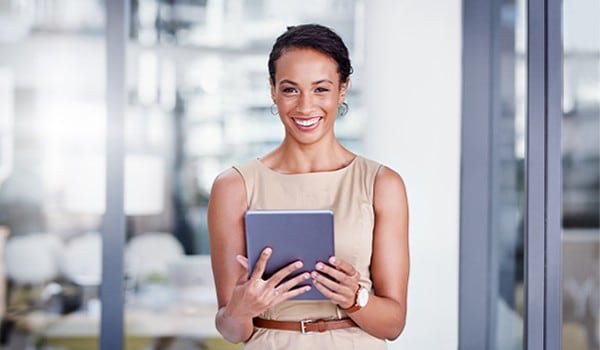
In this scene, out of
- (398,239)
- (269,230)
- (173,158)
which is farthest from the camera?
(173,158)

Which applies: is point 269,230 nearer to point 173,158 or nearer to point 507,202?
point 507,202

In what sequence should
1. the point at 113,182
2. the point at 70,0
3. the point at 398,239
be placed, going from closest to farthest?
1. the point at 398,239
2. the point at 113,182
3. the point at 70,0

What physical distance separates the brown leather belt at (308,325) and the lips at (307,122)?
1.25 feet

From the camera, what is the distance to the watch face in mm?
1480

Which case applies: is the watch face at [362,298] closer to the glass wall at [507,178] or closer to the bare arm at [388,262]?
the bare arm at [388,262]

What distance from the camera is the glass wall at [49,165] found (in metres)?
4.49

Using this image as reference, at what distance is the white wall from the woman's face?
1.58 meters

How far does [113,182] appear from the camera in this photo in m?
2.89

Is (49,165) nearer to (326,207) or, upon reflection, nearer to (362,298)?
(326,207)

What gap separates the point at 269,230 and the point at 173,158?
13.2ft

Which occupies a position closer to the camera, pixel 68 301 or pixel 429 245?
pixel 429 245

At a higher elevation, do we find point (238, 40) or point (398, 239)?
point (238, 40)

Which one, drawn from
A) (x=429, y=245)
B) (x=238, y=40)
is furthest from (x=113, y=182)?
(x=238, y=40)

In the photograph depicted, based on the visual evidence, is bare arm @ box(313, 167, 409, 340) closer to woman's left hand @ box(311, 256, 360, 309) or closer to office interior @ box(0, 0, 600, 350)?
woman's left hand @ box(311, 256, 360, 309)
